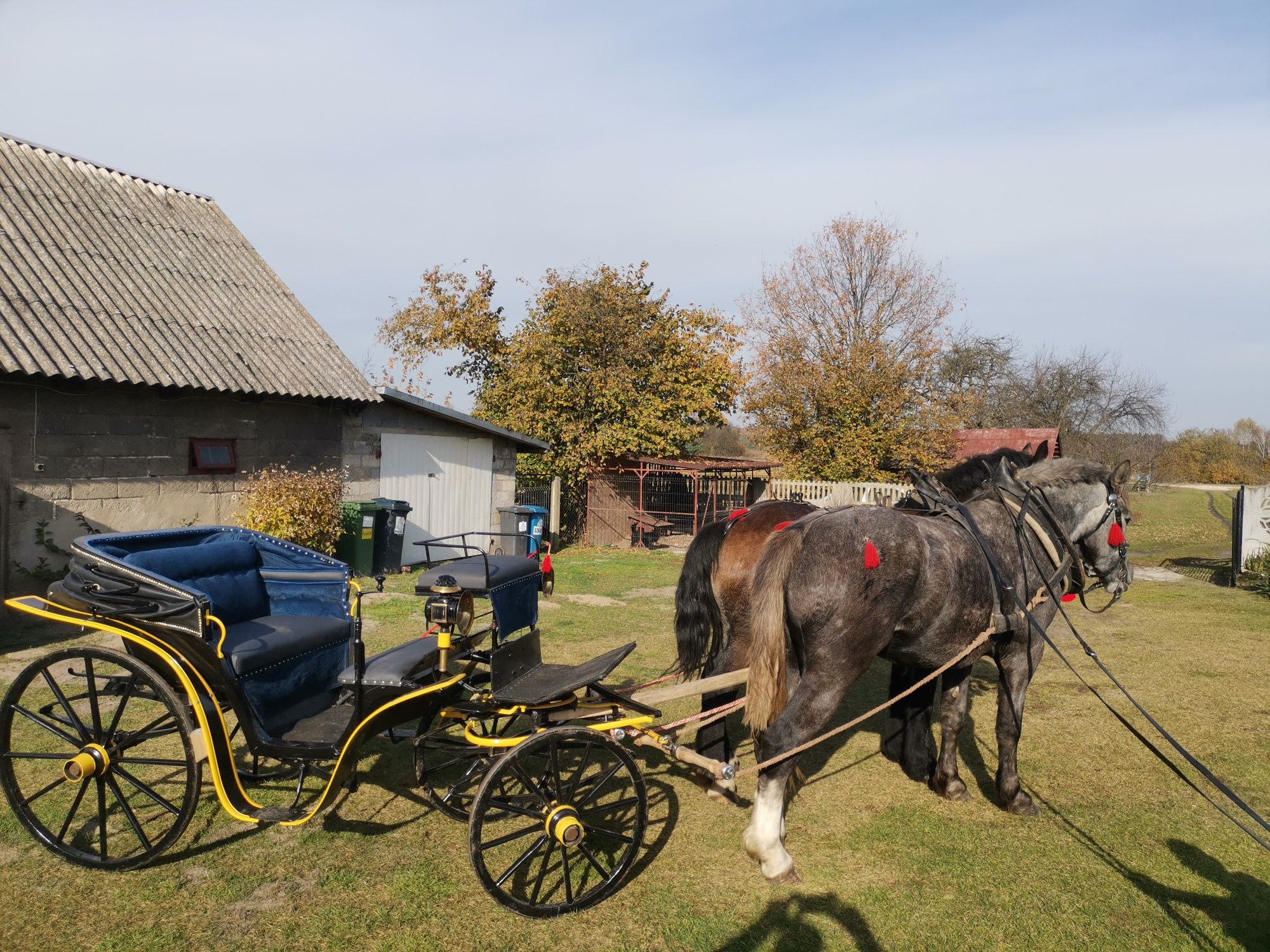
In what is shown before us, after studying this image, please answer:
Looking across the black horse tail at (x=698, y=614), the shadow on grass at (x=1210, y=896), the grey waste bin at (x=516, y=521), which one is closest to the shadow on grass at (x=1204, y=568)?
the shadow on grass at (x=1210, y=896)

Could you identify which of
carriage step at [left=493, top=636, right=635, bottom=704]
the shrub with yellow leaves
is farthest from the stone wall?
carriage step at [left=493, top=636, right=635, bottom=704]

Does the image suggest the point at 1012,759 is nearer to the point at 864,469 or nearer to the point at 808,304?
the point at 864,469

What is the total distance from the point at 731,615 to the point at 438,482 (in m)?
9.34

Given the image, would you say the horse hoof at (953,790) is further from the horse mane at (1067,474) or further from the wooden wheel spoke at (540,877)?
the wooden wheel spoke at (540,877)

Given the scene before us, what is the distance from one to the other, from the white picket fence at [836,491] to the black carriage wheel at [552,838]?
1397 centimetres

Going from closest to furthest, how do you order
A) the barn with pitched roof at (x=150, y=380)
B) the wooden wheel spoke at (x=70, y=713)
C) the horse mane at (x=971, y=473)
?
the wooden wheel spoke at (x=70, y=713) < the horse mane at (x=971, y=473) < the barn with pitched roof at (x=150, y=380)

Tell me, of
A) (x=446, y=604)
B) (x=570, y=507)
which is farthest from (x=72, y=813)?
(x=570, y=507)

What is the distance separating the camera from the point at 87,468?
8391 millimetres

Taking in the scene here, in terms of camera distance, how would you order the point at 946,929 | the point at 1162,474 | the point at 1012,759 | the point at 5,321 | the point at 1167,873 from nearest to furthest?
the point at 946,929
the point at 1167,873
the point at 1012,759
the point at 5,321
the point at 1162,474

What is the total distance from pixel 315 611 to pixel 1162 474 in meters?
58.1

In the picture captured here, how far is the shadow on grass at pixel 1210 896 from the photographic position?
323 centimetres

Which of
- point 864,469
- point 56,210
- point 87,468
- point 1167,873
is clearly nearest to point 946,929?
point 1167,873

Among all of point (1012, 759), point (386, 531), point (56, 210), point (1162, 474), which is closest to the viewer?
point (1012, 759)

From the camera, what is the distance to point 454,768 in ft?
15.0
